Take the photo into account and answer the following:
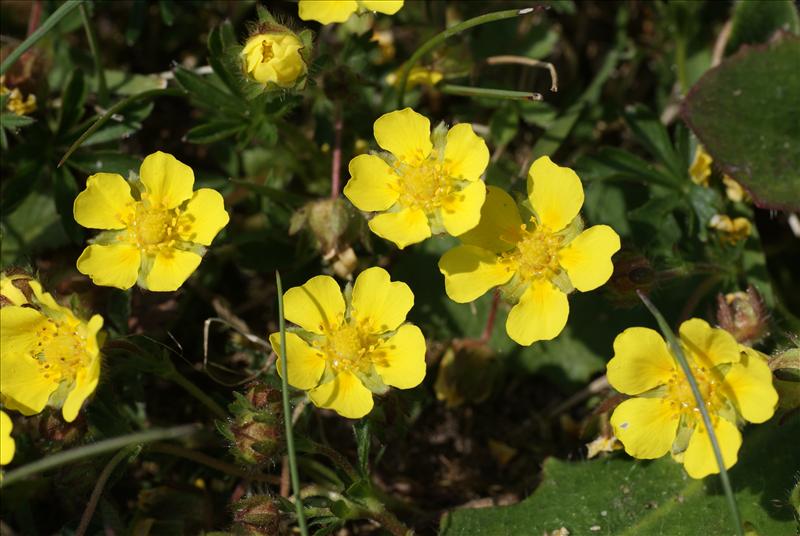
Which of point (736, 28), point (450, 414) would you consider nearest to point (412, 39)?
point (736, 28)

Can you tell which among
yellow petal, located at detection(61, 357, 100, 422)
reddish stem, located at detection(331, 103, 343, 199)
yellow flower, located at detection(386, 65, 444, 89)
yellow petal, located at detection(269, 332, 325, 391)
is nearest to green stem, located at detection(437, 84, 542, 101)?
yellow flower, located at detection(386, 65, 444, 89)

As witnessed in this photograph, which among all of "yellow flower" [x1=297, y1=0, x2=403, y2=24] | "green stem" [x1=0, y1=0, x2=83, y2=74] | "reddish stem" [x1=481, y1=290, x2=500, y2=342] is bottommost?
"reddish stem" [x1=481, y1=290, x2=500, y2=342]

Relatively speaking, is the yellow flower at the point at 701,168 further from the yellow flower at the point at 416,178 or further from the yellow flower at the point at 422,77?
the yellow flower at the point at 416,178

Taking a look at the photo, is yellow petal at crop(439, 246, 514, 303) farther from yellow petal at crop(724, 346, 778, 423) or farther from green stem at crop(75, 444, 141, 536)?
green stem at crop(75, 444, 141, 536)

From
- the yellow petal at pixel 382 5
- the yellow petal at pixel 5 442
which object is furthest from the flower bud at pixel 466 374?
the yellow petal at pixel 5 442

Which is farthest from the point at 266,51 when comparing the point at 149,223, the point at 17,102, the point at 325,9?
the point at 17,102

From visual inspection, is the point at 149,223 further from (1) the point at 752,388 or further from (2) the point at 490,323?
(1) the point at 752,388

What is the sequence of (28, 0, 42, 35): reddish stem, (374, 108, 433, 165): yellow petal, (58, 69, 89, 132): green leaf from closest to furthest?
(374, 108, 433, 165): yellow petal → (58, 69, 89, 132): green leaf → (28, 0, 42, 35): reddish stem

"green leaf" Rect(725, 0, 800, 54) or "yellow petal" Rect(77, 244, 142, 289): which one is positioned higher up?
"green leaf" Rect(725, 0, 800, 54)

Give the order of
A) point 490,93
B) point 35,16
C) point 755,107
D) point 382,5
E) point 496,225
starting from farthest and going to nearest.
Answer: point 35,16
point 755,107
point 490,93
point 382,5
point 496,225
